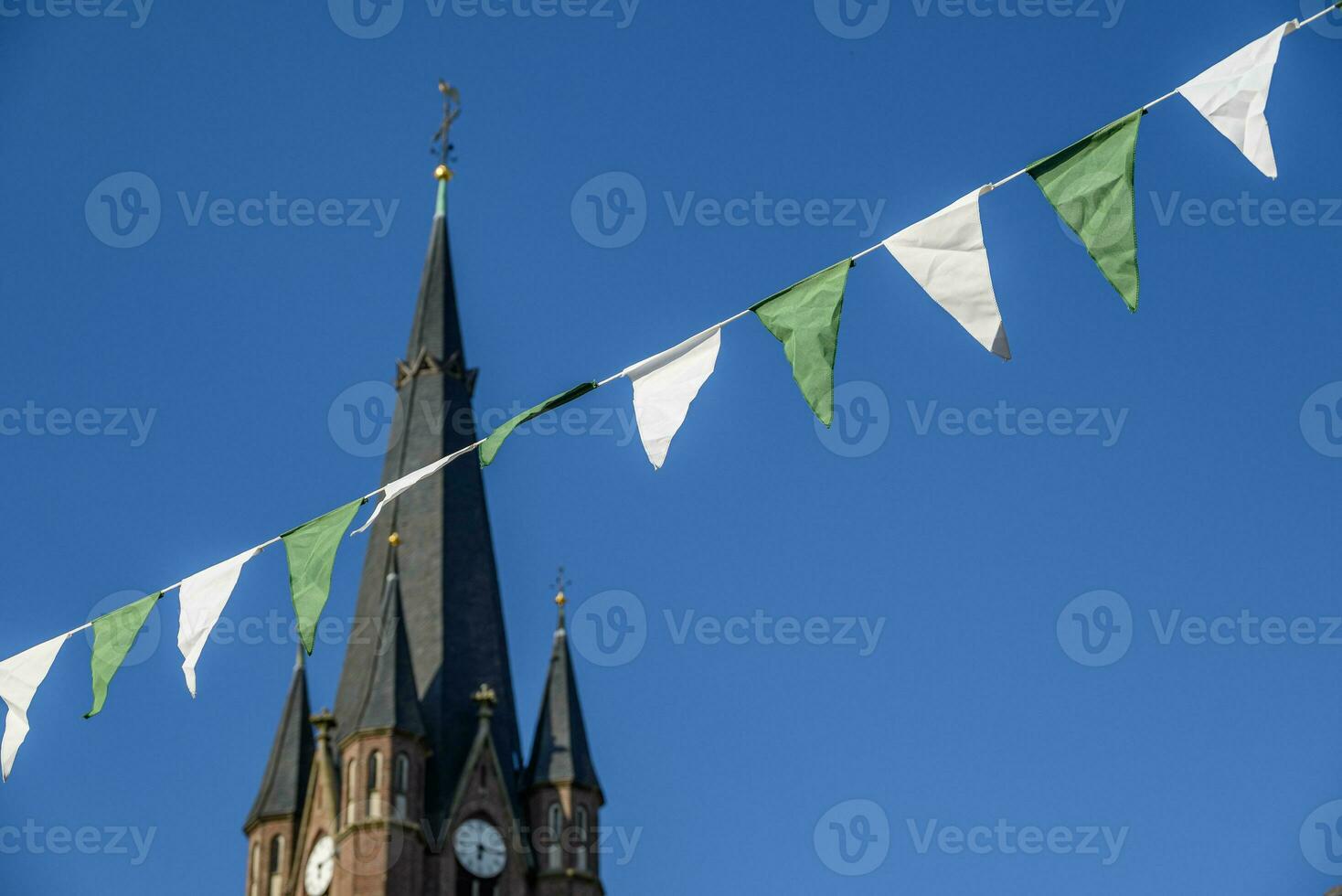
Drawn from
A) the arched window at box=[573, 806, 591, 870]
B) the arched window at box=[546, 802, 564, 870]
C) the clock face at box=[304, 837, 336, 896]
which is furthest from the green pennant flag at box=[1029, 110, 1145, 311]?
the arched window at box=[573, 806, 591, 870]

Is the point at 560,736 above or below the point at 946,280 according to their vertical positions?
above

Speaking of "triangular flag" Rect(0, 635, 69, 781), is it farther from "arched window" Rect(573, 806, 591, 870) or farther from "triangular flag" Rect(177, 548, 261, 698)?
"arched window" Rect(573, 806, 591, 870)

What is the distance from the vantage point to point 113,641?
23938mm

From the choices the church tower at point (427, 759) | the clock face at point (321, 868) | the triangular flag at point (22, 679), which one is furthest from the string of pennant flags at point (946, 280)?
the clock face at point (321, 868)

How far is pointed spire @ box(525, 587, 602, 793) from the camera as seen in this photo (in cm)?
5628

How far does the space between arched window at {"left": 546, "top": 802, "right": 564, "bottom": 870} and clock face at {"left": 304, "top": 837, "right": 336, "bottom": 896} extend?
5011 mm

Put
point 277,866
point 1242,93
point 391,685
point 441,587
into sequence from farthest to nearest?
point 441,587, point 277,866, point 391,685, point 1242,93

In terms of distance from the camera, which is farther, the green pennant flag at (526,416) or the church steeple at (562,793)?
the church steeple at (562,793)

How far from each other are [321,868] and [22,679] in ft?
102

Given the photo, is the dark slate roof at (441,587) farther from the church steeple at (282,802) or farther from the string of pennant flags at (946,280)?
the string of pennant flags at (946,280)

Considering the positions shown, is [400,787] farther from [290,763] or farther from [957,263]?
[957,263]

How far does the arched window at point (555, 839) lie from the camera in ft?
182

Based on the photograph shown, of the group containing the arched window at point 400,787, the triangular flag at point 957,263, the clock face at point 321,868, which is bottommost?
the triangular flag at point 957,263

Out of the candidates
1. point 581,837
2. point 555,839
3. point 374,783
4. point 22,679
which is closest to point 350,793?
point 374,783
